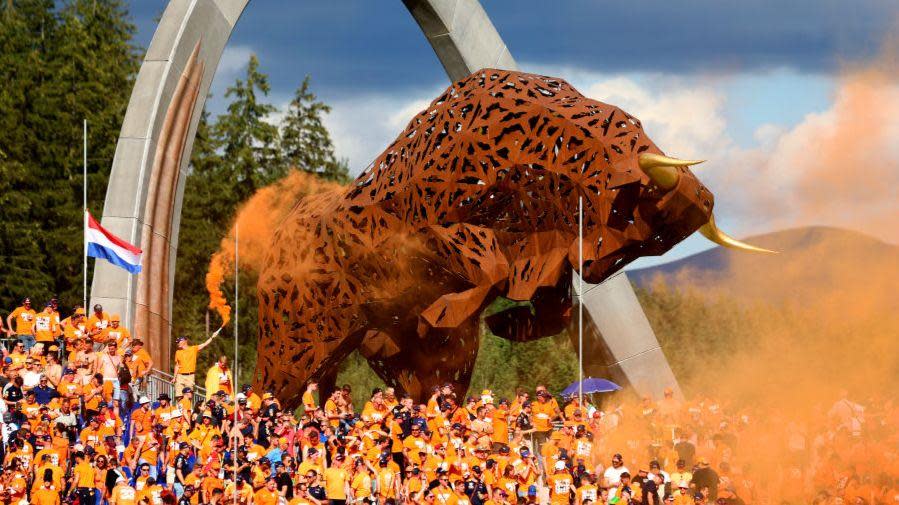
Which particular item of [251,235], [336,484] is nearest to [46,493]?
[336,484]

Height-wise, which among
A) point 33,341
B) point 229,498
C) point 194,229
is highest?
point 194,229

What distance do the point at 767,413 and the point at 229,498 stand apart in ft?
26.2

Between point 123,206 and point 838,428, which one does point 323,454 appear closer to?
point 838,428

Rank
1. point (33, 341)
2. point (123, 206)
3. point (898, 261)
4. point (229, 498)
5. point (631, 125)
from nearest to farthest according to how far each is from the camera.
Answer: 1. point (898, 261)
2. point (229, 498)
3. point (631, 125)
4. point (33, 341)
5. point (123, 206)

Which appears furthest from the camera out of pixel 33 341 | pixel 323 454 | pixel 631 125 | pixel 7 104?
pixel 7 104

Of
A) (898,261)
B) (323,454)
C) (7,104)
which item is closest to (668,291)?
(7,104)

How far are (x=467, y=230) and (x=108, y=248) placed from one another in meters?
8.48

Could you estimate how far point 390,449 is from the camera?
23203 mm

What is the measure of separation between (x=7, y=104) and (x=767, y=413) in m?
33.3

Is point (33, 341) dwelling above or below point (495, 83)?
below

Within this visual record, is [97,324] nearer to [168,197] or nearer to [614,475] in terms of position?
[168,197]

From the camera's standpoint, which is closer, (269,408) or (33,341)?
(269,408)

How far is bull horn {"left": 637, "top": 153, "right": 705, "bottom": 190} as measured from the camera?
2333 centimetres

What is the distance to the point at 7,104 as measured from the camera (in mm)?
48750
